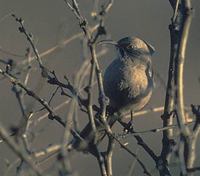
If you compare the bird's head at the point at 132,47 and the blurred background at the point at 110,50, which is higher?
the bird's head at the point at 132,47

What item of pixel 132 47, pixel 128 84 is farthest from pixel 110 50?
pixel 128 84

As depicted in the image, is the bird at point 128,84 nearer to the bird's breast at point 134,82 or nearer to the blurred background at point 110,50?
the bird's breast at point 134,82

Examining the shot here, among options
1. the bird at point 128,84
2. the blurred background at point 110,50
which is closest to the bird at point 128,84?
the bird at point 128,84

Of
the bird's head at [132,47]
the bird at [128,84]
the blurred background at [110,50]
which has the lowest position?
the blurred background at [110,50]

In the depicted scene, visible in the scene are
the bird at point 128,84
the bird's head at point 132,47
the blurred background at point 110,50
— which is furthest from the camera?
the blurred background at point 110,50

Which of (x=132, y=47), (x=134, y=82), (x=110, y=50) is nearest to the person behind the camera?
(x=134, y=82)

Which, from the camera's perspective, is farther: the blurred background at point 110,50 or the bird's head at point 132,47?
the blurred background at point 110,50

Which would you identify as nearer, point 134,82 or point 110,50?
point 134,82

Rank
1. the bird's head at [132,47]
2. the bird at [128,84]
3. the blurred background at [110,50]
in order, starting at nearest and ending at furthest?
the bird at [128,84] < the bird's head at [132,47] < the blurred background at [110,50]

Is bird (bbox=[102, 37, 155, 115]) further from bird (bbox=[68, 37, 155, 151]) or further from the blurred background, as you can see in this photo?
the blurred background

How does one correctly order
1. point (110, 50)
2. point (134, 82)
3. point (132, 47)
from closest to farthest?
point (134, 82) → point (132, 47) → point (110, 50)

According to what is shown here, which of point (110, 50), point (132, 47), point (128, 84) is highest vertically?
point (132, 47)

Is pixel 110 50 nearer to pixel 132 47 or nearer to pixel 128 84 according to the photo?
pixel 132 47

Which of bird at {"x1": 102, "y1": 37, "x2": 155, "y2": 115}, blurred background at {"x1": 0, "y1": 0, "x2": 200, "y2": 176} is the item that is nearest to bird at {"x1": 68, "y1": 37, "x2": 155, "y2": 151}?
bird at {"x1": 102, "y1": 37, "x2": 155, "y2": 115}
